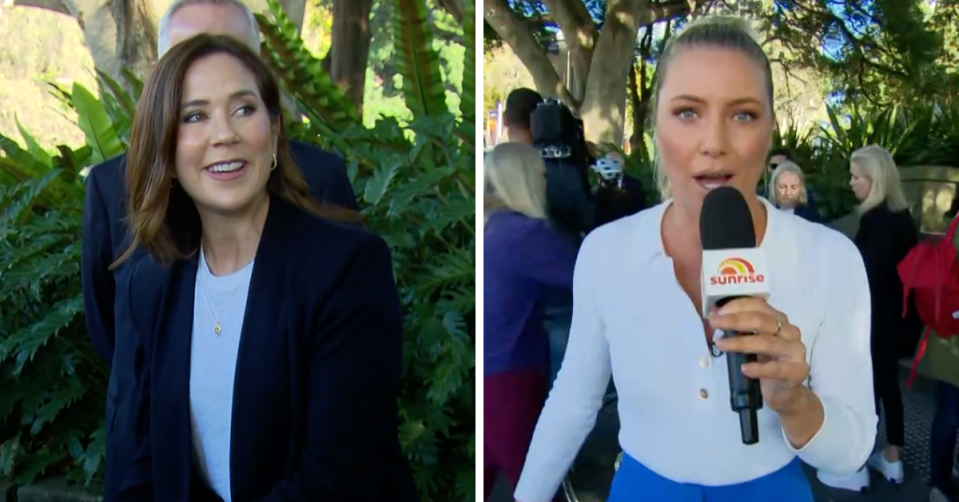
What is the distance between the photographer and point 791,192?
1.78m

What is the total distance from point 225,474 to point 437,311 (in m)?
0.70

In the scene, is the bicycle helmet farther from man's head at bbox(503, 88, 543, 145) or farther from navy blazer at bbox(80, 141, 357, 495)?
navy blazer at bbox(80, 141, 357, 495)

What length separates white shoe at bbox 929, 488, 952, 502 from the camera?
1909 millimetres

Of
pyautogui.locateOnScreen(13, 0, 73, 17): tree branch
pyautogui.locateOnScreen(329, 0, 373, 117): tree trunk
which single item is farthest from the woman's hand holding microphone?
pyautogui.locateOnScreen(13, 0, 73, 17): tree branch

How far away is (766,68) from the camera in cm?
175

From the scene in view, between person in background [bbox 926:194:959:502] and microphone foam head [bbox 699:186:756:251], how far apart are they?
0.54m

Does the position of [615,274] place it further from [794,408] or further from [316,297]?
[316,297]

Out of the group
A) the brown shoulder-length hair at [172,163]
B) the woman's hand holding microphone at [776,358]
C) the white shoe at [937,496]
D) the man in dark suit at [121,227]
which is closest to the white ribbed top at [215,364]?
the brown shoulder-length hair at [172,163]

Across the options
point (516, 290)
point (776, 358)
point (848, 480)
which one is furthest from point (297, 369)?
point (848, 480)

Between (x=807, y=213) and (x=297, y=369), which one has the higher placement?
(x=807, y=213)

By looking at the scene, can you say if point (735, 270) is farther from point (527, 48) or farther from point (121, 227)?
Answer: point (121, 227)

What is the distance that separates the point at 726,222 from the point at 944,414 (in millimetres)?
775

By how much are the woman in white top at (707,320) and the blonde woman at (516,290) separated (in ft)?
0.30

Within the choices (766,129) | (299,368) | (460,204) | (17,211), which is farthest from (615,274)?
(17,211)
